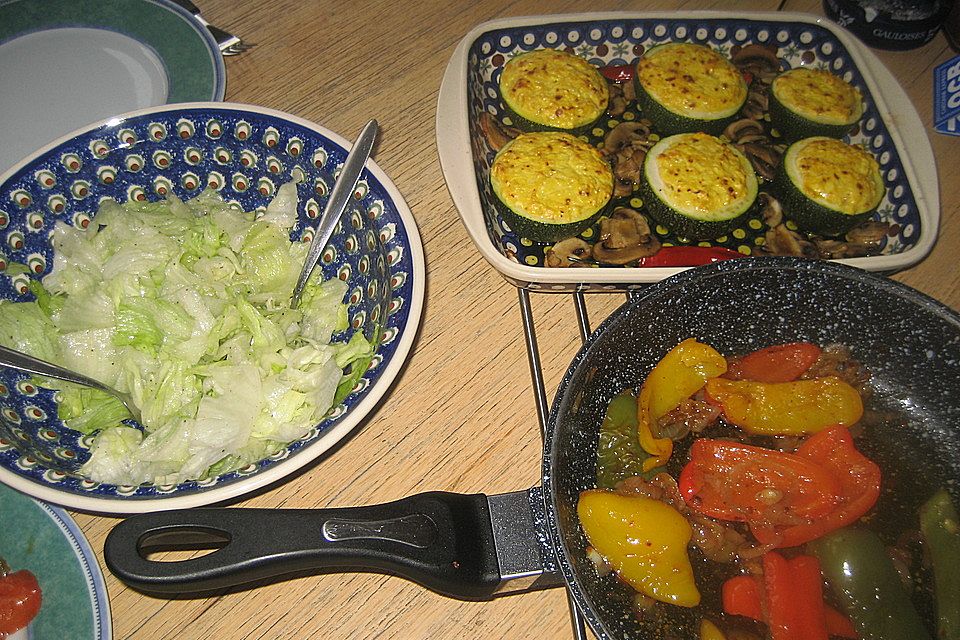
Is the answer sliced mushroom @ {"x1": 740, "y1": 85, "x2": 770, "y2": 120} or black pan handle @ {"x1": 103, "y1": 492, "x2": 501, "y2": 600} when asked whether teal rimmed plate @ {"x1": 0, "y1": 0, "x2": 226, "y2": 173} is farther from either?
sliced mushroom @ {"x1": 740, "y1": 85, "x2": 770, "y2": 120}

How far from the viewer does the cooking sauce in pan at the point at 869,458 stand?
0.79 m

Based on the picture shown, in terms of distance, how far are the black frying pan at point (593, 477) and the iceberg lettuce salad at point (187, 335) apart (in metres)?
0.18

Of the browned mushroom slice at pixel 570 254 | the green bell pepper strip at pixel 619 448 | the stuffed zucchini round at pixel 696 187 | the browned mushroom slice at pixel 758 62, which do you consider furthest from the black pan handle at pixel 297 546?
the browned mushroom slice at pixel 758 62

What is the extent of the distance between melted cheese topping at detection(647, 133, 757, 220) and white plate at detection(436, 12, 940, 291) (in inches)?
10.4

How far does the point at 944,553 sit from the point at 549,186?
85cm

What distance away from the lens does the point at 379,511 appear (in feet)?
2.27

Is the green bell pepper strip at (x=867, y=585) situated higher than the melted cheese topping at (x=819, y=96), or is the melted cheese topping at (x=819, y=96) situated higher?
the melted cheese topping at (x=819, y=96)

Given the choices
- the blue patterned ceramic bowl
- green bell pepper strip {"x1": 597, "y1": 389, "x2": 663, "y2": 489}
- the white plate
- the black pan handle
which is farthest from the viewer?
the white plate

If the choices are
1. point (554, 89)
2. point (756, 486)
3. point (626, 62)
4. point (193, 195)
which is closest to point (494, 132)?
point (554, 89)

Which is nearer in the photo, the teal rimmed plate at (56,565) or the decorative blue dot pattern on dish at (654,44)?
the teal rimmed plate at (56,565)

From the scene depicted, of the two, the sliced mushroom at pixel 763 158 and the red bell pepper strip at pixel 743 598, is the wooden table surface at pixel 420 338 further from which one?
the sliced mushroom at pixel 763 158

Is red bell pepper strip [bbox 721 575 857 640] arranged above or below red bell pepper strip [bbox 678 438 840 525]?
below

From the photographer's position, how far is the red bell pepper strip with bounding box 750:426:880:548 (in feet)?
2.74

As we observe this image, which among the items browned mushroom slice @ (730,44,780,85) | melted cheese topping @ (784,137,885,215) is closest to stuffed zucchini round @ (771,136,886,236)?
melted cheese topping @ (784,137,885,215)
